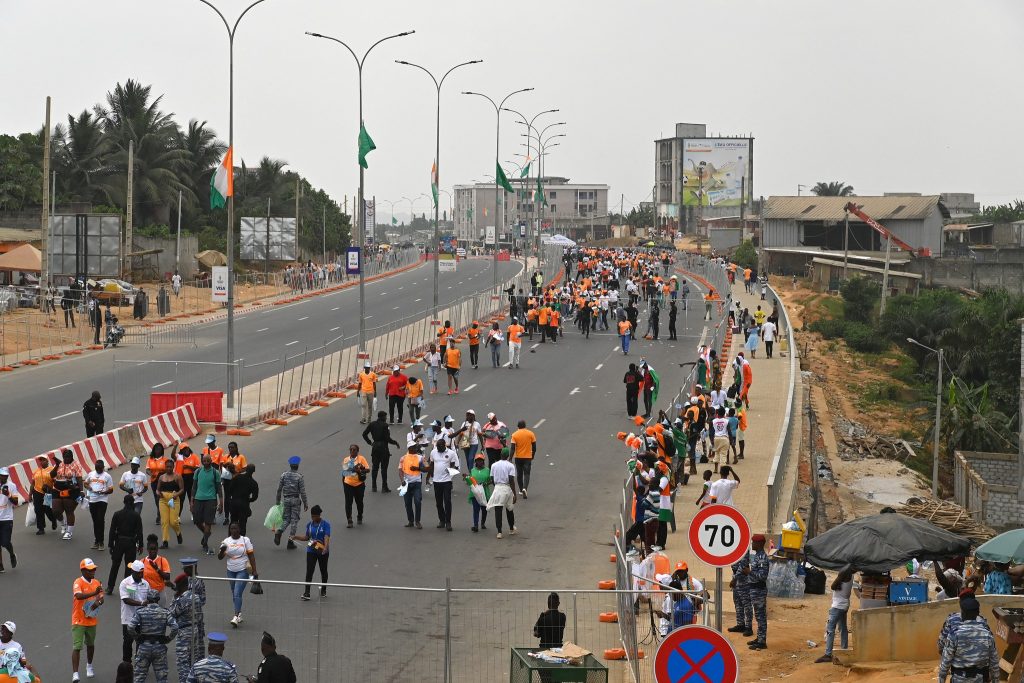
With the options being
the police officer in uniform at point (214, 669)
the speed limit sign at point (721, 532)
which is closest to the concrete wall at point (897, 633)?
the speed limit sign at point (721, 532)

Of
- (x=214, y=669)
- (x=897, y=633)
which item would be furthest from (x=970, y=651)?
(x=214, y=669)

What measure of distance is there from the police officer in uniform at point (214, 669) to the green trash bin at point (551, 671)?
2.52 m

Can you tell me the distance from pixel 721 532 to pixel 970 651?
2.23 m

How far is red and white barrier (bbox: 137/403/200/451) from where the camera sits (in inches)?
1057

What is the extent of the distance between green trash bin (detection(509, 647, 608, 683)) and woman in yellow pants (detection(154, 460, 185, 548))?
307 inches

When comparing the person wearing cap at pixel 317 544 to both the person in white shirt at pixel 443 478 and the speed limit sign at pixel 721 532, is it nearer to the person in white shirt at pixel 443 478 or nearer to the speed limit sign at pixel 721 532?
the person in white shirt at pixel 443 478

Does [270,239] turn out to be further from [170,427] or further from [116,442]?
[116,442]

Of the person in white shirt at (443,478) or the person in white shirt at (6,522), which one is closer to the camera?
the person in white shirt at (6,522)

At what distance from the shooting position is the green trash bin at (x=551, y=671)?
1202cm

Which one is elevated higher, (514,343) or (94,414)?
(514,343)

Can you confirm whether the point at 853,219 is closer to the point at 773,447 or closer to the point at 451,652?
the point at 773,447

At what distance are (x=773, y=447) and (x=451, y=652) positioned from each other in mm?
15503

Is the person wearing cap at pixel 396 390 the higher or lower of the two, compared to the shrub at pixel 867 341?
higher

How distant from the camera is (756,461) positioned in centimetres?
2634
